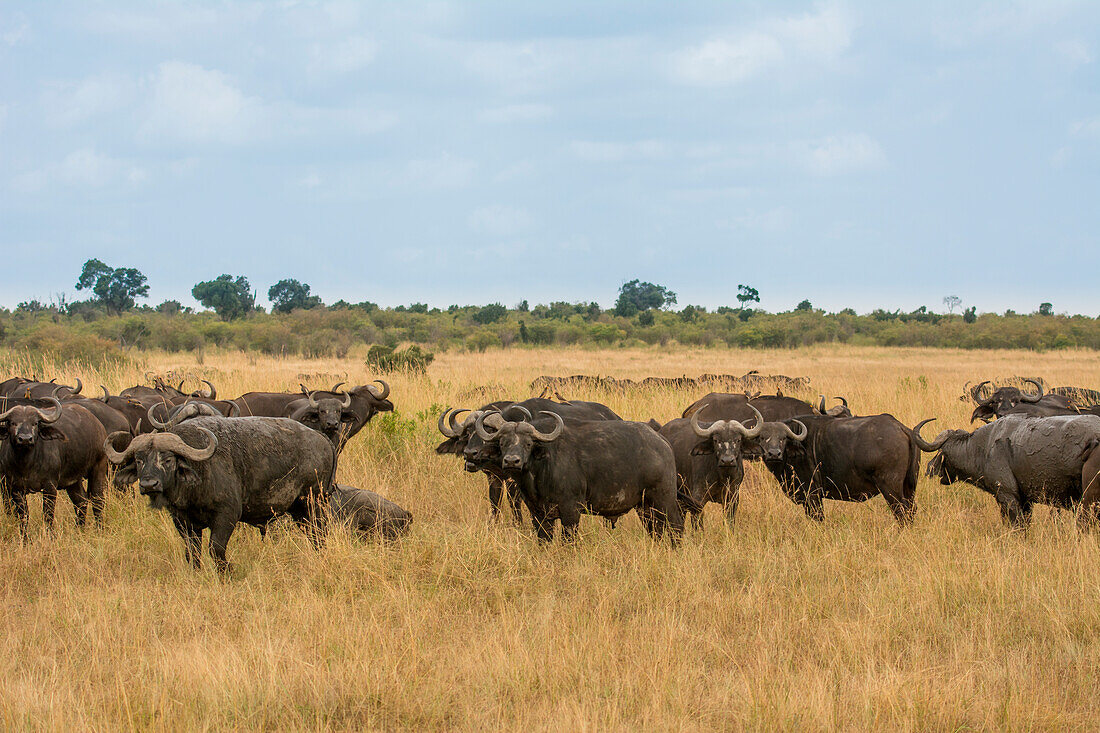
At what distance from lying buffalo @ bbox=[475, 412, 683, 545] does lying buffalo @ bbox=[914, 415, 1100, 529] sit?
262 centimetres

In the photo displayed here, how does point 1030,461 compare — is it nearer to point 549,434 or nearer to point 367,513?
point 549,434

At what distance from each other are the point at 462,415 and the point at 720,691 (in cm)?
951

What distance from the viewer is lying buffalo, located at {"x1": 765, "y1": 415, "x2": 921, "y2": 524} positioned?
8.16m

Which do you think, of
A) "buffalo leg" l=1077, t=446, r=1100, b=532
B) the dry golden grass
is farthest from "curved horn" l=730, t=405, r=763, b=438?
"buffalo leg" l=1077, t=446, r=1100, b=532

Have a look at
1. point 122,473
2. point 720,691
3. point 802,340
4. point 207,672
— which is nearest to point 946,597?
point 720,691

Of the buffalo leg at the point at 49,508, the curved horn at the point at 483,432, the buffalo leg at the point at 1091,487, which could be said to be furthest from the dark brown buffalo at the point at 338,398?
the buffalo leg at the point at 1091,487

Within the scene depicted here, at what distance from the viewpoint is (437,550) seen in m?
7.27

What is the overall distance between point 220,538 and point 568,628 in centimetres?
272

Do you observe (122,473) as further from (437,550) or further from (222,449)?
(437,550)

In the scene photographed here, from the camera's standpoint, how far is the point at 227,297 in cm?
6675

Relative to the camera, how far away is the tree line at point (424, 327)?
134 feet

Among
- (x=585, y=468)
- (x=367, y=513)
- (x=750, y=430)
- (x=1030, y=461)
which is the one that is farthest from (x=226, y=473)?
(x=1030, y=461)

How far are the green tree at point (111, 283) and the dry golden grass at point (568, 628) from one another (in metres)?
61.1

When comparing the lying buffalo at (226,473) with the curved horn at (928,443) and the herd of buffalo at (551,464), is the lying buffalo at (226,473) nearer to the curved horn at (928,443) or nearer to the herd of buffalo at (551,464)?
the herd of buffalo at (551,464)
